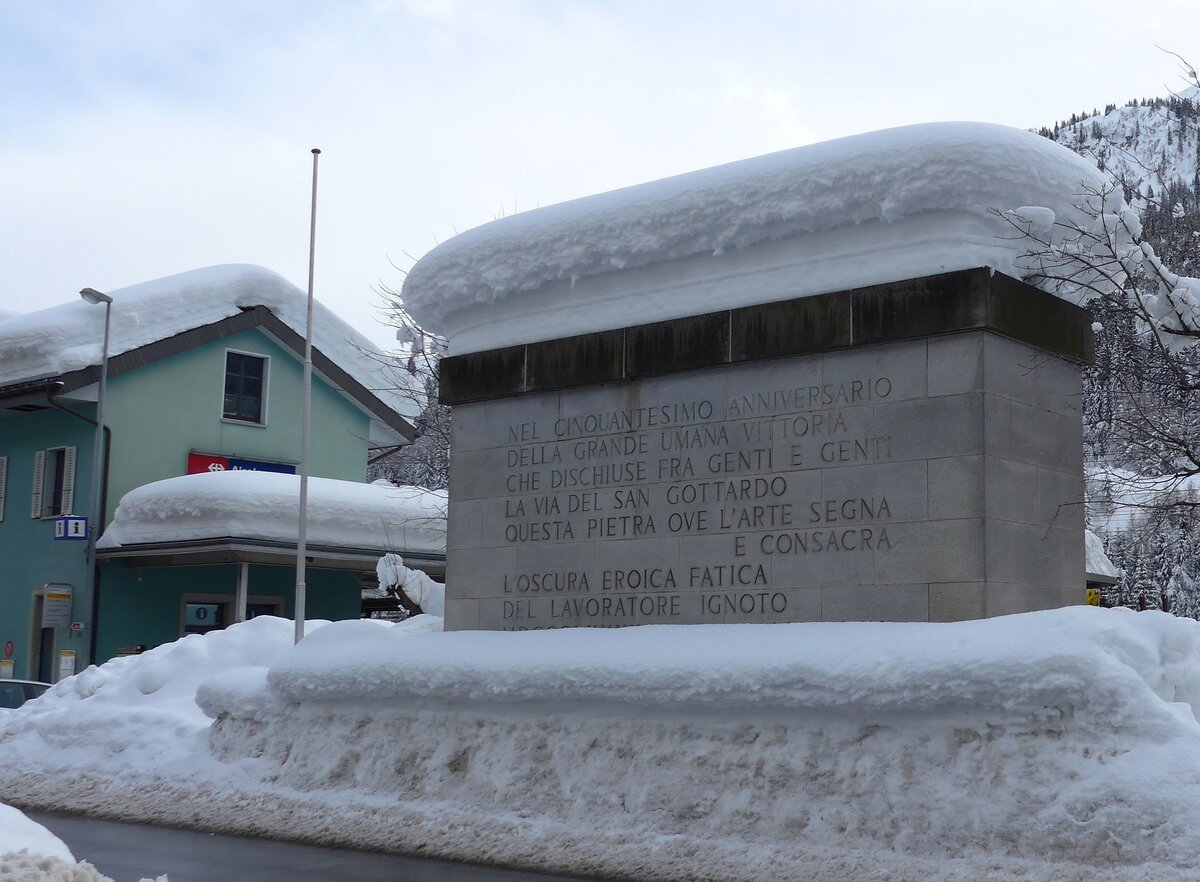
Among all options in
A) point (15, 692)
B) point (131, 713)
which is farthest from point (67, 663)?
point (131, 713)

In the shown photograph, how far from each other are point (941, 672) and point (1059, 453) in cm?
245

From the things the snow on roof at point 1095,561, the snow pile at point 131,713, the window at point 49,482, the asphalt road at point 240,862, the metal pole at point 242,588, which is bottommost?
the asphalt road at point 240,862

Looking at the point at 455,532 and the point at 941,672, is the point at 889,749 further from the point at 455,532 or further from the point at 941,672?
the point at 455,532

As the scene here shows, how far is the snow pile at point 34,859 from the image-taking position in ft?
15.4

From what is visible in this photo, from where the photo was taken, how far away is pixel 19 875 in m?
4.64

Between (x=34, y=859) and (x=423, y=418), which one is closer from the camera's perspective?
(x=34, y=859)

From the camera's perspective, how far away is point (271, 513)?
26469 millimetres

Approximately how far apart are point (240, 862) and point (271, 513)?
1879cm

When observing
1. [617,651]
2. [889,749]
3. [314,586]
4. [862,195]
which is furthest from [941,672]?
[314,586]

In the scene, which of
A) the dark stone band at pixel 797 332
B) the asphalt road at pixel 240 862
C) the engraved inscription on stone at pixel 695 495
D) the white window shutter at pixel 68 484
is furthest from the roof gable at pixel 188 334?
the asphalt road at pixel 240 862

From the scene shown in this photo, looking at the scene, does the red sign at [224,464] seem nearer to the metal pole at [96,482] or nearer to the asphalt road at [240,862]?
the metal pole at [96,482]

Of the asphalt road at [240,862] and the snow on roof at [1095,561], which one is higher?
the snow on roof at [1095,561]

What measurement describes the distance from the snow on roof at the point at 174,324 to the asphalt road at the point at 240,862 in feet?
67.2

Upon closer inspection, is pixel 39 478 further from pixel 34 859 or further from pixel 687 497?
pixel 34 859
